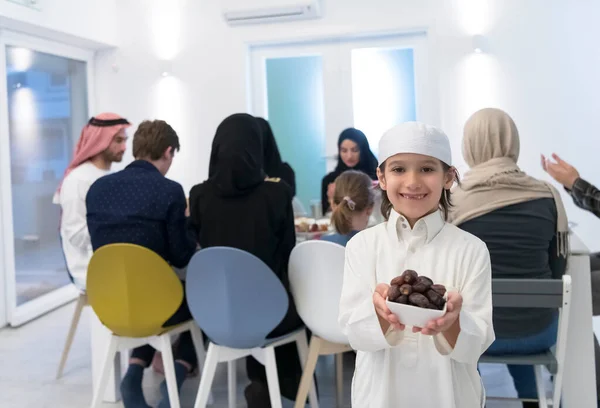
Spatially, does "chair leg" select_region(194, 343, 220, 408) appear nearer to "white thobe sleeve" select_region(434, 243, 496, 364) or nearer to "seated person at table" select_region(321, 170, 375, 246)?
"seated person at table" select_region(321, 170, 375, 246)

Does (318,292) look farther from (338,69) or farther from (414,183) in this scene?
(338,69)

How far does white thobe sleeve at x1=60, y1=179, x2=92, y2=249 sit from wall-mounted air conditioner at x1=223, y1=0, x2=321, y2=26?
2546mm

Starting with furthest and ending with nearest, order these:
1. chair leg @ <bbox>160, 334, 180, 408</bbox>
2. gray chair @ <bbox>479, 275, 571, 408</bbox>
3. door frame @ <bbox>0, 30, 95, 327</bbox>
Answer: door frame @ <bbox>0, 30, 95, 327</bbox> → chair leg @ <bbox>160, 334, 180, 408</bbox> → gray chair @ <bbox>479, 275, 571, 408</bbox>

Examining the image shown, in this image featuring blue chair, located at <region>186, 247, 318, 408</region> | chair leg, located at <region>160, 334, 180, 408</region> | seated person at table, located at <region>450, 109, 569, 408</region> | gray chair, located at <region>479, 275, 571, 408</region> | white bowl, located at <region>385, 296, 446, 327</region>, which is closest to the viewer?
white bowl, located at <region>385, 296, 446, 327</region>

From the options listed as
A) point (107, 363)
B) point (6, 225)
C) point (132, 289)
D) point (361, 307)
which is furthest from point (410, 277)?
point (6, 225)

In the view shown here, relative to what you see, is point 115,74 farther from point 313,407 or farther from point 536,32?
point 313,407

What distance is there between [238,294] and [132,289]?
17.3 inches

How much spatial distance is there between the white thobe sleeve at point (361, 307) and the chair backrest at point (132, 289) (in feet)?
3.95

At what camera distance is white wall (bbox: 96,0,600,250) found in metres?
4.49

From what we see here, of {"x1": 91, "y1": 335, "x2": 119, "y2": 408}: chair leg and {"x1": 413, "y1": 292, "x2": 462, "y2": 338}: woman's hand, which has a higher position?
{"x1": 413, "y1": 292, "x2": 462, "y2": 338}: woman's hand

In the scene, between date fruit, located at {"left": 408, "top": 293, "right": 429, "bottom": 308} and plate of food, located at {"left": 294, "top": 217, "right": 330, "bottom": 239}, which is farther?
plate of food, located at {"left": 294, "top": 217, "right": 330, "bottom": 239}

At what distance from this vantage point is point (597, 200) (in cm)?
237

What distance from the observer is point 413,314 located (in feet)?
3.35

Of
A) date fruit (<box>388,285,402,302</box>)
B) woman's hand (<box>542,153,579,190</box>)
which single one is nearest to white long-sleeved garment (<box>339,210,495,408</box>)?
date fruit (<box>388,285,402,302</box>)
